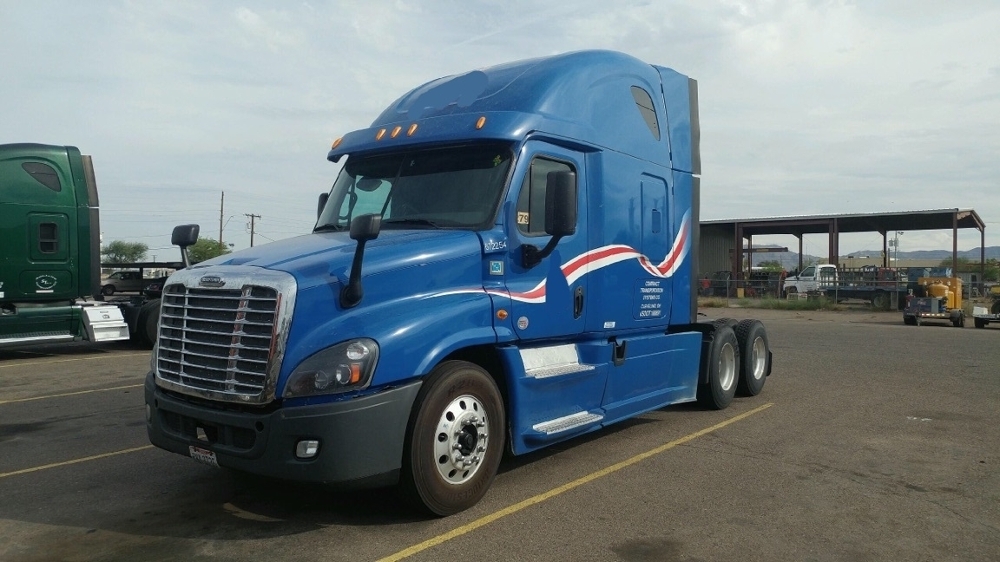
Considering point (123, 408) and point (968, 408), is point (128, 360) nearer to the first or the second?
point (123, 408)

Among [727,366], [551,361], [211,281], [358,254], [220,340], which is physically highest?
[358,254]

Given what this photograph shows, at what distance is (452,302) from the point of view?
5.38 meters

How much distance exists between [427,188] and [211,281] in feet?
6.01

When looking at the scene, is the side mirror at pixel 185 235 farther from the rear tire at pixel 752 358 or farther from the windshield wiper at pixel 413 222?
the rear tire at pixel 752 358

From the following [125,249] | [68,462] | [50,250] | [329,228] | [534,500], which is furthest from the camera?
[125,249]

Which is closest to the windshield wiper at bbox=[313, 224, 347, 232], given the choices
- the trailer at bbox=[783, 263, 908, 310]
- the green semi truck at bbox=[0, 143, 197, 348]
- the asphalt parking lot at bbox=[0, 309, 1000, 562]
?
the asphalt parking lot at bbox=[0, 309, 1000, 562]

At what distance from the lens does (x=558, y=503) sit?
18.4ft

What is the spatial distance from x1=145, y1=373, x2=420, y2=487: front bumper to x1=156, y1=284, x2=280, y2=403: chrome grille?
21 cm

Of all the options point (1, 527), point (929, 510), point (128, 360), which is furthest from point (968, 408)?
point (128, 360)

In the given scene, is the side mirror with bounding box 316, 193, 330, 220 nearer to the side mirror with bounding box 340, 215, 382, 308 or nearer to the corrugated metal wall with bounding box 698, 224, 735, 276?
the side mirror with bounding box 340, 215, 382, 308

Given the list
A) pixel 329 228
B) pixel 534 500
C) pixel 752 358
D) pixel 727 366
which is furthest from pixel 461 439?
pixel 752 358

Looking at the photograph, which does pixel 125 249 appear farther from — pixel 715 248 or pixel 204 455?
pixel 204 455

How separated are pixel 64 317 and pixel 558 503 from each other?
12349 millimetres

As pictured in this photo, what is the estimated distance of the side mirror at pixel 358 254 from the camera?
482cm
